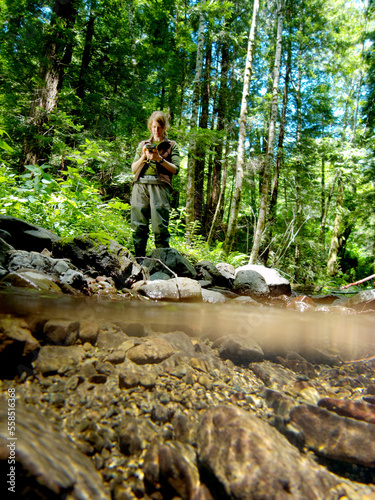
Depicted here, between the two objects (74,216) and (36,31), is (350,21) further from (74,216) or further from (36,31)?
(74,216)

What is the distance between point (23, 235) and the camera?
378cm

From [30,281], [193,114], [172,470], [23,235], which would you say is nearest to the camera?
[172,470]

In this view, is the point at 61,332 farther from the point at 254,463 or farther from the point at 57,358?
the point at 254,463

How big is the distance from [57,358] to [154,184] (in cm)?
390

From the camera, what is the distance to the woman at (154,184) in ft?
15.9

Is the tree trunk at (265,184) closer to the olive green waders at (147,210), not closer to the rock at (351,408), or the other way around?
the olive green waders at (147,210)

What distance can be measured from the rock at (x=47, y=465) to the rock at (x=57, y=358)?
1.17 ft

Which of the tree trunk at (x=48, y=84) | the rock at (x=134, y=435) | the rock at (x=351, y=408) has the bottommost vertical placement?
the rock at (x=134, y=435)

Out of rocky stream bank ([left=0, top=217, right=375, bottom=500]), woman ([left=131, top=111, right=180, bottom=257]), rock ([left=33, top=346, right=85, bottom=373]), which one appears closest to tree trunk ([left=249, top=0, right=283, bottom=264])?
woman ([left=131, top=111, right=180, bottom=257])

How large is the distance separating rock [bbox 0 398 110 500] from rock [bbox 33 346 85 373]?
36 centimetres

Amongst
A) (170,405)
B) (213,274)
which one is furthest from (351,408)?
(213,274)

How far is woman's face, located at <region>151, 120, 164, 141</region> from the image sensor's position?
4.82 m

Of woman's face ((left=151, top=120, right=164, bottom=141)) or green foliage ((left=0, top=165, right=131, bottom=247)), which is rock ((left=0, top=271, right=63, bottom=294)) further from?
woman's face ((left=151, top=120, right=164, bottom=141))

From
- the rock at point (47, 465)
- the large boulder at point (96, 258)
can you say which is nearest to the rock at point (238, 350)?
the rock at point (47, 465)
